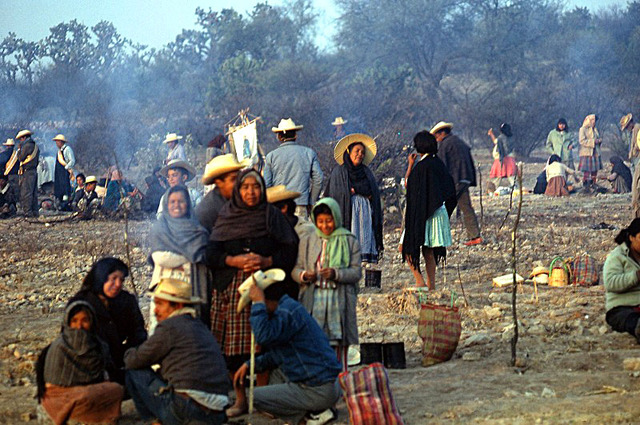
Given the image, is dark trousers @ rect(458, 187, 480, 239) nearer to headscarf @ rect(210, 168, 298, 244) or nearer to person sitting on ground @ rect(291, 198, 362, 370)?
person sitting on ground @ rect(291, 198, 362, 370)

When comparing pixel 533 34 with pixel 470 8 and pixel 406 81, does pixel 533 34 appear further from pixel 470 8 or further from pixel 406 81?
pixel 406 81

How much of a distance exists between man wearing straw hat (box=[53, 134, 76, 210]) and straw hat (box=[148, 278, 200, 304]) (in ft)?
42.3

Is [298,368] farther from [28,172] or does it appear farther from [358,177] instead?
[28,172]

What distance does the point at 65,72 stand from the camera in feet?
134

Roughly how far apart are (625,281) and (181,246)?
9.64 ft

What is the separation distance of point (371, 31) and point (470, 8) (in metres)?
5.12

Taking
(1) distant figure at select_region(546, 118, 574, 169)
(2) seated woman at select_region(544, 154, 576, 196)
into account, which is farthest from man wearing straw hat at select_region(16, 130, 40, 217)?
(1) distant figure at select_region(546, 118, 574, 169)

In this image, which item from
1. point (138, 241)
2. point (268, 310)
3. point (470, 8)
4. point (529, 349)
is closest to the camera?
point (268, 310)

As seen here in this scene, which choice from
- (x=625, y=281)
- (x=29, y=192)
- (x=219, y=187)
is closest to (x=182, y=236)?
(x=219, y=187)

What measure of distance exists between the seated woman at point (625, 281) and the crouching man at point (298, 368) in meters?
2.34

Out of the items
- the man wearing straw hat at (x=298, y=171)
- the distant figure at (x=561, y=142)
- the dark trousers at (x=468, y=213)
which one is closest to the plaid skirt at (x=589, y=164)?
the distant figure at (x=561, y=142)

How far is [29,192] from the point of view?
56.8 feet

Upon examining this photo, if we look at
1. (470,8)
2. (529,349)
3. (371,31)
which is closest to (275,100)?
(371,31)

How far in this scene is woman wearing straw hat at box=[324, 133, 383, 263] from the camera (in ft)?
29.9
